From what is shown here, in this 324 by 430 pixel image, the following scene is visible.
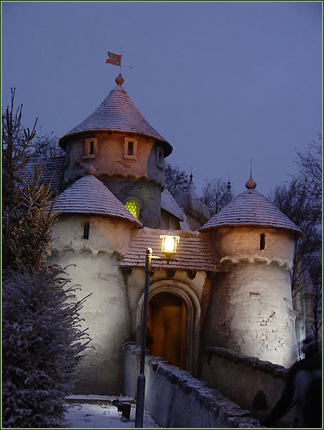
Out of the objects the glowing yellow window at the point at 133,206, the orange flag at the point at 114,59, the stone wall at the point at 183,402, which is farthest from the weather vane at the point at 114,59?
the stone wall at the point at 183,402

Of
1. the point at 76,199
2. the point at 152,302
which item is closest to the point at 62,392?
the point at 76,199

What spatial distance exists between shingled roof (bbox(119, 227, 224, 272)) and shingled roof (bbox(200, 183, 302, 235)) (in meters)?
0.66

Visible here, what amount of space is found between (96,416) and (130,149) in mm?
11924

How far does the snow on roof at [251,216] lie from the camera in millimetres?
18641

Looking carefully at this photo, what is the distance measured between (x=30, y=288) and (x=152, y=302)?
47.7 ft

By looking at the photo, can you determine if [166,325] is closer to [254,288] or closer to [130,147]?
[254,288]

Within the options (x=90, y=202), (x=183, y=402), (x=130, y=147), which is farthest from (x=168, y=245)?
(x=130, y=147)

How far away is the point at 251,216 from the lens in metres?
18.8

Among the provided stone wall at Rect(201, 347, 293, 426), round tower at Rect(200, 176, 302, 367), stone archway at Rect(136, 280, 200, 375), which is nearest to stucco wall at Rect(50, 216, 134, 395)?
stone archway at Rect(136, 280, 200, 375)

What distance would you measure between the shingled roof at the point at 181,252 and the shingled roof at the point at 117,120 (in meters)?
4.57

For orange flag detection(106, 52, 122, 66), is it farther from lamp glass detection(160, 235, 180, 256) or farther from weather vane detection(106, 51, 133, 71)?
lamp glass detection(160, 235, 180, 256)

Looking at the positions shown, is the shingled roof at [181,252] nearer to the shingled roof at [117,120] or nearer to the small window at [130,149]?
the small window at [130,149]

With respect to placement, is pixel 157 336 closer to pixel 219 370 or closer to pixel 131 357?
pixel 131 357

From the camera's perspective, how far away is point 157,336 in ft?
76.7
